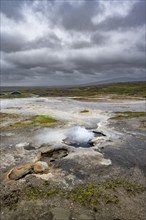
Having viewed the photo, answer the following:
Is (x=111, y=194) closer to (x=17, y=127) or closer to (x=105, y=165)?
(x=105, y=165)

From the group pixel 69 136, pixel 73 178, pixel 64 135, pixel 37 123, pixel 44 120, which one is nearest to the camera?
pixel 73 178

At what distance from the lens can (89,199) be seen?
17.5 m

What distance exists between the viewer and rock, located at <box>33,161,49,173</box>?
2241cm

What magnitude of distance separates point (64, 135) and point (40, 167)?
1511 centimetres

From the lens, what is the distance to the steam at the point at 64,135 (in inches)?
1356

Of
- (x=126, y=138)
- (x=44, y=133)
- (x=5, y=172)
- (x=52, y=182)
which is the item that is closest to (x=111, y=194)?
(x=52, y=182)

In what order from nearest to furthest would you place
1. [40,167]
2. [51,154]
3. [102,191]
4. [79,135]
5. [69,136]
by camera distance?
[102,191] → [40,167] → [51,154] → [69,136] → [79,135]

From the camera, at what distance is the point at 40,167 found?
22953mm

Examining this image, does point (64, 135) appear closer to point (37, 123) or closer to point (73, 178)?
point (37, 123)

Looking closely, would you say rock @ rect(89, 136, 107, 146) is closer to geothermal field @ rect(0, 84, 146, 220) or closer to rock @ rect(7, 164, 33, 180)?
geothermal field @ rect(0, 84, 146, 220)

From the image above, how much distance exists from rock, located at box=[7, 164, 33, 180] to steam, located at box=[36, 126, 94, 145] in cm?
977

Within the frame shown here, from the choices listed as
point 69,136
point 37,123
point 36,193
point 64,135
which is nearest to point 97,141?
point 69,136

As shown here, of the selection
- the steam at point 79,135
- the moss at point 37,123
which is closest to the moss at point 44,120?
the moss at point 37,123

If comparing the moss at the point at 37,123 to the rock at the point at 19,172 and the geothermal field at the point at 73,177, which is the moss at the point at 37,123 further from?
the rock at the point at 19,172
